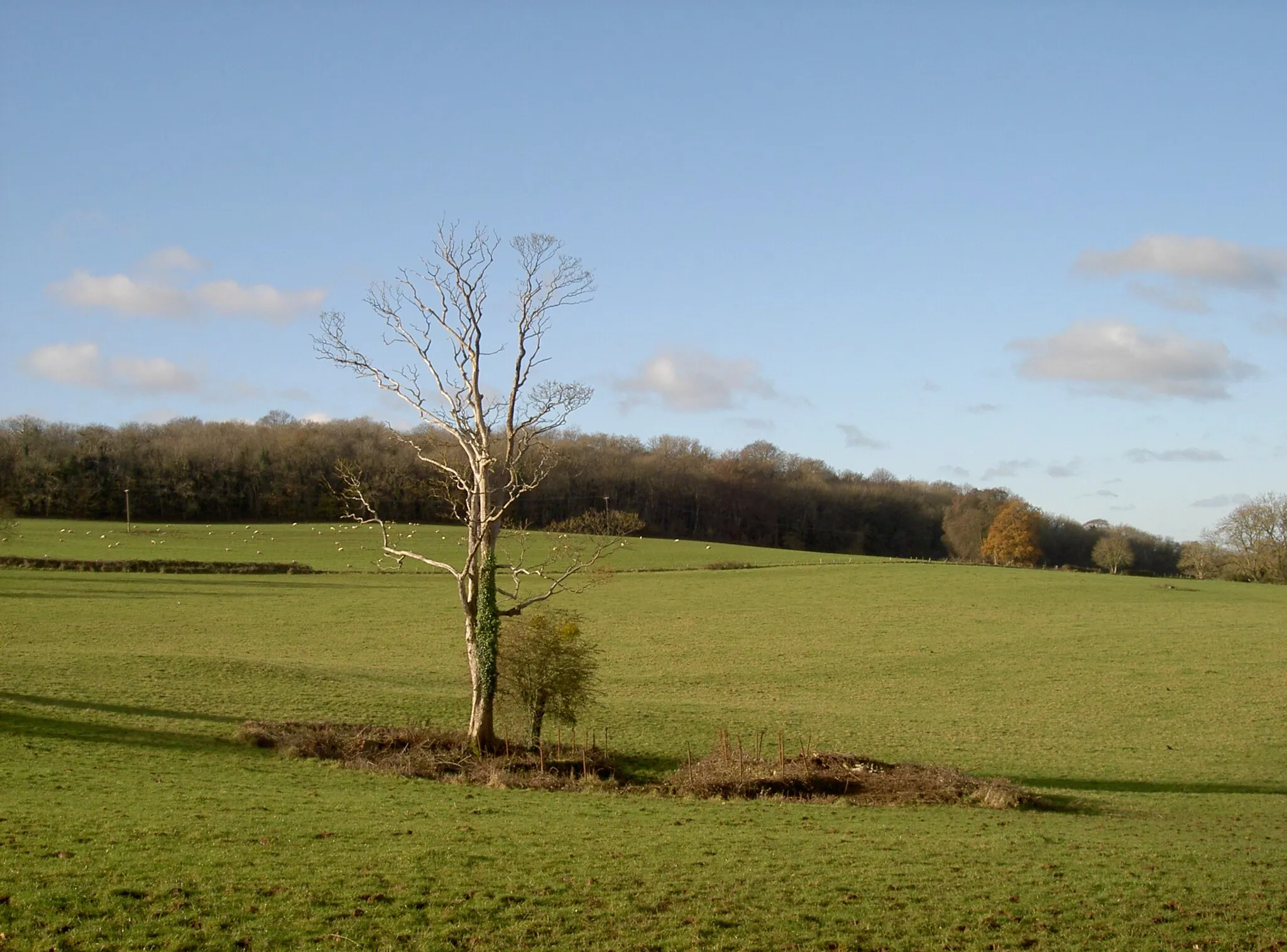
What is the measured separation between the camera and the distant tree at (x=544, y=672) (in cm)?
2719

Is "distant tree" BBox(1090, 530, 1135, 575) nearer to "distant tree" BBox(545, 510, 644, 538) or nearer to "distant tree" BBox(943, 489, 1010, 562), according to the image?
"distant tree" BBox(943, 489, 1010, 562)

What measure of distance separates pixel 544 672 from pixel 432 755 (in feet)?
13.0

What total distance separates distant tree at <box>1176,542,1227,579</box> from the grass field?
4833 centimetres

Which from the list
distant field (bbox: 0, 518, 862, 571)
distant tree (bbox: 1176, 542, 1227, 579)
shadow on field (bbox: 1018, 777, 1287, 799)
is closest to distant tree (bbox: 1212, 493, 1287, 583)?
distant tree (bbox: 1176, 542, 1227, 579)

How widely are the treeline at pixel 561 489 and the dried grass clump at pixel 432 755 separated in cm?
6131

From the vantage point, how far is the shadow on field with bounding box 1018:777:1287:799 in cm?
2417

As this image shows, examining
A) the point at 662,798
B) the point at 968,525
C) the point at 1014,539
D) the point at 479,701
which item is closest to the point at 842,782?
the point at 662,798

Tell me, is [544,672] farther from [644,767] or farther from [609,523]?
[609,523]

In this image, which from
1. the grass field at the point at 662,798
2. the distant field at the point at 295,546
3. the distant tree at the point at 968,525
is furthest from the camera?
the distant tree at the point at 968,525

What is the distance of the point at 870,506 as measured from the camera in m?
144

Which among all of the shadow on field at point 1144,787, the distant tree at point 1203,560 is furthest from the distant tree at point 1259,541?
the shadow on field at point 1144,787

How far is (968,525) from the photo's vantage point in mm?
128125

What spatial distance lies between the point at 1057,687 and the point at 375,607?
36.7 meters

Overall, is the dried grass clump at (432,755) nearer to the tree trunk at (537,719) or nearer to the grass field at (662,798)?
the tree trunk at (537,719)
